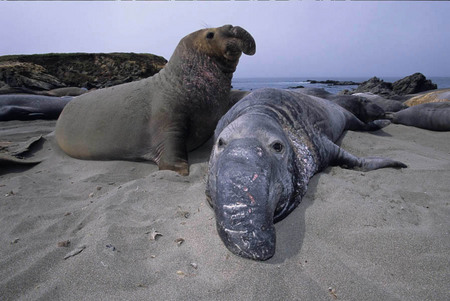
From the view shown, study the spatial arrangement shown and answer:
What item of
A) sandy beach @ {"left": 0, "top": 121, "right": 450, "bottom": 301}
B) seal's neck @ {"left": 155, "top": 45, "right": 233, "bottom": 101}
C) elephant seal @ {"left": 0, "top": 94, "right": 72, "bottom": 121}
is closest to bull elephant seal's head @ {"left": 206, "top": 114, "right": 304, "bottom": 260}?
sandy beach @ {"left": 0, "top": 121, "right": 450, "bottom": 301}

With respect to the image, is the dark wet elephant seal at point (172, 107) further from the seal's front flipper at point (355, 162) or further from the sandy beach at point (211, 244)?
the seal's front flipper at point (355, 162)

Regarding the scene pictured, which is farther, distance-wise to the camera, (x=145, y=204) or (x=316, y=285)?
(x=145, y=204)

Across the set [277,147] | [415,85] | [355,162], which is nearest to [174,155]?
[277,147]

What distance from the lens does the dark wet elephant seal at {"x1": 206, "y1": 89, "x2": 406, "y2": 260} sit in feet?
5.55

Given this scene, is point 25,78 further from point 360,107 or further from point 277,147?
point 277,147

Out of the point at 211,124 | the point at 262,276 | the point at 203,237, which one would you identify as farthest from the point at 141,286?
the point at 211,124

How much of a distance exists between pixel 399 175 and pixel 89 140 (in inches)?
173

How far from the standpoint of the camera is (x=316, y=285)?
61.0 inches

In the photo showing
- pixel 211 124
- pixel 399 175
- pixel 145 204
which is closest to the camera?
pixel 145 204

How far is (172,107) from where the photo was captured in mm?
4309

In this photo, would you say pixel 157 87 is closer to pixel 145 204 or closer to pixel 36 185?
A: pixel 36 185

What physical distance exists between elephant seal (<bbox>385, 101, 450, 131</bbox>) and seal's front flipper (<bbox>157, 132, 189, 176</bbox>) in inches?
228

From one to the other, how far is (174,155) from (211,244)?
2.16 metres

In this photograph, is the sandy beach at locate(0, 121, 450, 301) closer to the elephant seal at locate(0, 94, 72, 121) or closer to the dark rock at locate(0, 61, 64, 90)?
the elephant seal at locate(0, 94, 72, 121)
